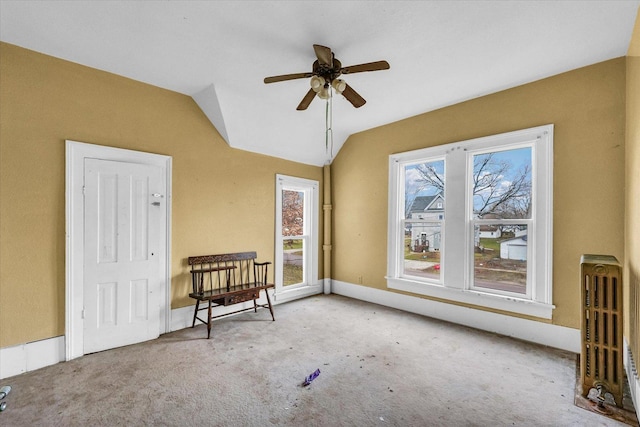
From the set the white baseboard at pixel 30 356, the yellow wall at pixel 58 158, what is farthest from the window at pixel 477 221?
the white baseboard at pixel 30 356

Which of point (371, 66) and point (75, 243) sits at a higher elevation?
point (371, 66)

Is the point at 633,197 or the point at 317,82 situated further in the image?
the point at 317,82

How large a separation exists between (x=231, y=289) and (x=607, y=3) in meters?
4.15

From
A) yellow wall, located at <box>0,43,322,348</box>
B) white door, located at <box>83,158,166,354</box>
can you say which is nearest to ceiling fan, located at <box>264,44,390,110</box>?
yellow wall, located at <box>0,43,322,348</box>

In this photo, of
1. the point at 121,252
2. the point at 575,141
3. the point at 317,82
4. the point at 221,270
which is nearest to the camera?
the point at 317,82

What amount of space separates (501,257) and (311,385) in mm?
2543

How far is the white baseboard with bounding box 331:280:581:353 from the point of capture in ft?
9.07

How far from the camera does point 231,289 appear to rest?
339 cm

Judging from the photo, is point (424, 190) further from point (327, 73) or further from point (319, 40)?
point (319, 40)

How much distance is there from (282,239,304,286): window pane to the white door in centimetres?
193

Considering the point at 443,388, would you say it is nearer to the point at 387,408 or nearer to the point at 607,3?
the point at 387,408

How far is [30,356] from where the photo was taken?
238cm

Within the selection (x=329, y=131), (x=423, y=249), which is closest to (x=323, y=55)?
(x=329, y=131)

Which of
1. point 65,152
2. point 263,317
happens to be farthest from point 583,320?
Result: point 65,152
